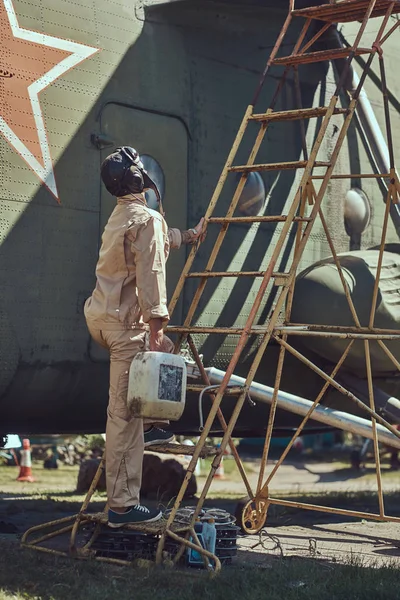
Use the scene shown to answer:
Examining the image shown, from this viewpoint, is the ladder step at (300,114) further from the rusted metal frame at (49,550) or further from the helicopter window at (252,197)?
the rusted metal frame at (49,550)

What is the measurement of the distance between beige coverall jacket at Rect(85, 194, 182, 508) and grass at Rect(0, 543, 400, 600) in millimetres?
602

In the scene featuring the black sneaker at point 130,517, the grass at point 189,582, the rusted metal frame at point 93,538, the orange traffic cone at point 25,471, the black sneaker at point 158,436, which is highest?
the black sneaker at point 158,436

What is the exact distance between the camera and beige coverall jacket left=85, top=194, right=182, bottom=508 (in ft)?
20.9

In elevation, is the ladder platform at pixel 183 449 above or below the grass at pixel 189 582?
above

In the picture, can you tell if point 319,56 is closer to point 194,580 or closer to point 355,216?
point 355,216

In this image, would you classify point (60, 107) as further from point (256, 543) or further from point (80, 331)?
point (256, 543)

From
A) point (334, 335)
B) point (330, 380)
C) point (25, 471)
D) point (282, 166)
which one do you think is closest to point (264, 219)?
point (282, 166)

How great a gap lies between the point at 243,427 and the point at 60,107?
3.49 metres

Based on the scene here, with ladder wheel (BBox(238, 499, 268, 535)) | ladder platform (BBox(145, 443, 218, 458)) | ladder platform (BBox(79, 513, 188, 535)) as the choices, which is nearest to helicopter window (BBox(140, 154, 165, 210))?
ladder platform (BBox(145, 443, 218, 458))

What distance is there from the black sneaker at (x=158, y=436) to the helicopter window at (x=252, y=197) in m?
2.06

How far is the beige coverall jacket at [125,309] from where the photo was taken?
20.9 feet

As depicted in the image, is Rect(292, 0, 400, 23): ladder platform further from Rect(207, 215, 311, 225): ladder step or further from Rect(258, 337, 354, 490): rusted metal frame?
Rect(258, 337, 354, 490): rusted metal frame

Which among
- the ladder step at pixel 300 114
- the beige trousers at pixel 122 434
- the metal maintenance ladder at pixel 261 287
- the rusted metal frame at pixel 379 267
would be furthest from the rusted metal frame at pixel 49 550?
the ladder step at pixel 300 114

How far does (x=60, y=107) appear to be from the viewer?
777cm
